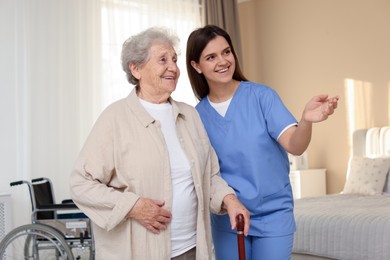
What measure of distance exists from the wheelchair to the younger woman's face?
81.0 inches

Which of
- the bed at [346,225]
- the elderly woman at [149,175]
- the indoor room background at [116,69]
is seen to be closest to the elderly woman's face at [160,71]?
the elderly woman at [149,175]

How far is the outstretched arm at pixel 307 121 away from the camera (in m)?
2.08

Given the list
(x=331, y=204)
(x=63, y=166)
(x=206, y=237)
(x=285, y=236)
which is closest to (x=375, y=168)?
(x=331, y=204)

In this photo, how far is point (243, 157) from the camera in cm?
233

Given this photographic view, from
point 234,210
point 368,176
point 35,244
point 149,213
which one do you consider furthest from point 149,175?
point 368,176

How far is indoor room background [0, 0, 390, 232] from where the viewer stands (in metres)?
5.39

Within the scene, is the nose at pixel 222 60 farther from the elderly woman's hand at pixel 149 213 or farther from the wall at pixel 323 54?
the wall at pixel 323 54

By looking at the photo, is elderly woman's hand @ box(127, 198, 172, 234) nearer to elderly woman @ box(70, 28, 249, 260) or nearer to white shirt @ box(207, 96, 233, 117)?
elderly woman @ box(70, 28, 249, 260)

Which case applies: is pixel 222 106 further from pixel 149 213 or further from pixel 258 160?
pixel 149 213

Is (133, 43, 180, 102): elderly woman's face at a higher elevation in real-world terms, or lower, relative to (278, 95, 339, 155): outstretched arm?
higher

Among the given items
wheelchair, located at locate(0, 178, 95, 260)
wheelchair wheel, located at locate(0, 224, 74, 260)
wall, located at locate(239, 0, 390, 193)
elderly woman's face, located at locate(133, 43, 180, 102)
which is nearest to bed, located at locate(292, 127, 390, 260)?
wall, located at locate(239, 0, 390, 193)

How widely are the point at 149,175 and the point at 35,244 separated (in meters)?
2.69

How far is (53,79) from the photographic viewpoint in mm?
5605

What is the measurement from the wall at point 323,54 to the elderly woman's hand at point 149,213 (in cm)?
453
